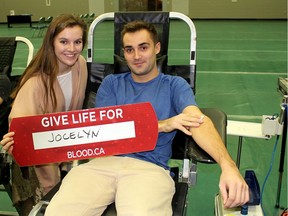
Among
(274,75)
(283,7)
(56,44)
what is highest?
(283,7)

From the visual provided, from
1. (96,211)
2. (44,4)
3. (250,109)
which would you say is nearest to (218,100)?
(250,109)

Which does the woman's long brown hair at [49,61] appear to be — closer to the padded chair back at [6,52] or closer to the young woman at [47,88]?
the young woman at [47,88]

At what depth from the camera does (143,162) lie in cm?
164

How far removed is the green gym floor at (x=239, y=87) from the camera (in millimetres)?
2572

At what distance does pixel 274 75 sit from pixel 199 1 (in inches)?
472

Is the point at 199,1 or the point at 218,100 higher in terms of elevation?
the point at 199,1

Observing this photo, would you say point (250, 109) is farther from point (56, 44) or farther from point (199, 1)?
point (199, 1)

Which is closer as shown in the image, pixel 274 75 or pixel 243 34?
pixel 274 75

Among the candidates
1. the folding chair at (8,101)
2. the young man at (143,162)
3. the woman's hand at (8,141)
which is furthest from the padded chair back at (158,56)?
the woman's hand at (8,141)

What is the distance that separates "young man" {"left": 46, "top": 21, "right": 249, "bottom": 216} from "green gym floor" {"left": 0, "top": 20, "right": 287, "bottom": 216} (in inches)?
35.4

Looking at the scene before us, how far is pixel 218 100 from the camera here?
178 inches

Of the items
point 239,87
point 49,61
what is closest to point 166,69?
point 49,61

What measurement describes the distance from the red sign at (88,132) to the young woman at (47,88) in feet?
0.65

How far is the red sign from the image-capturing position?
1565 millimetres
